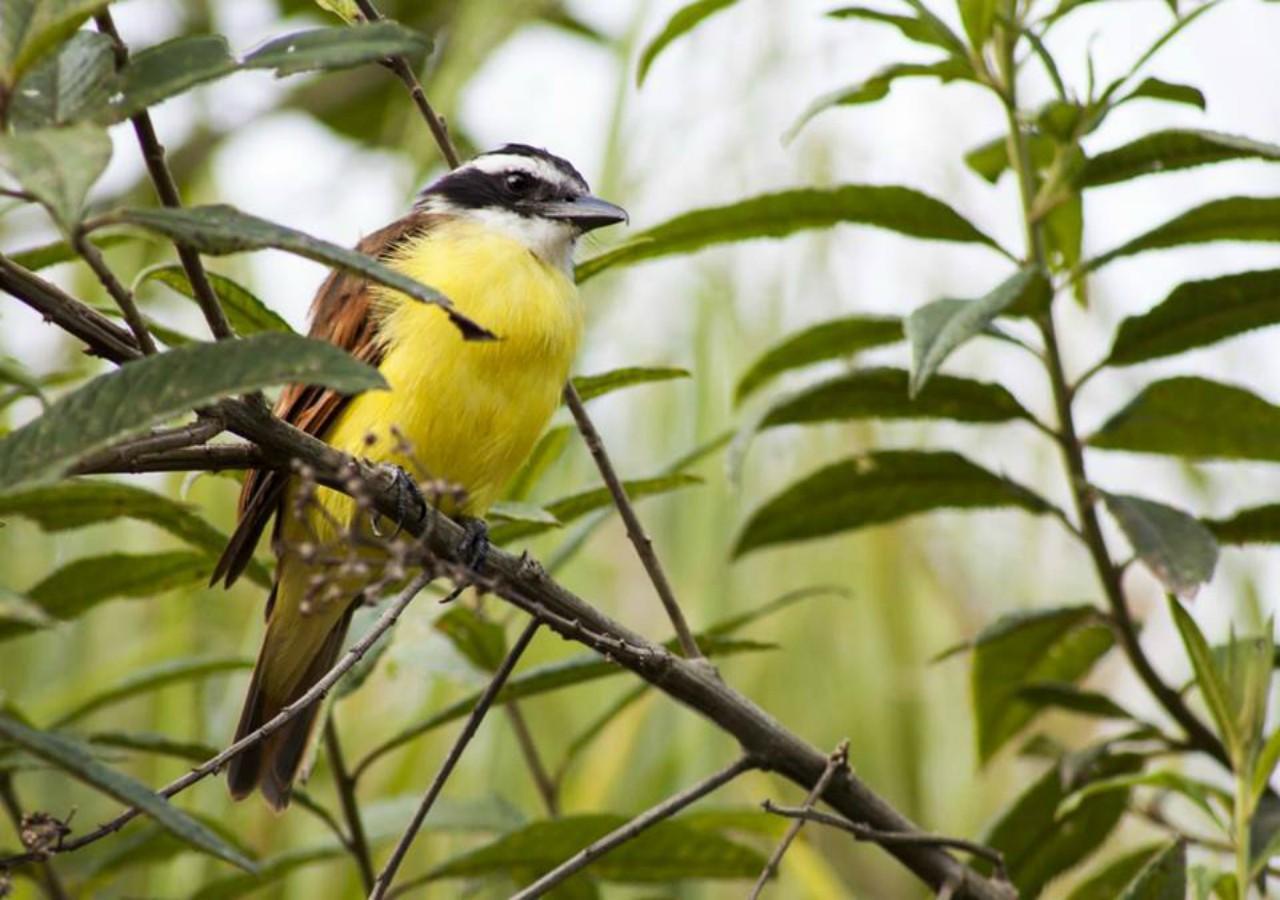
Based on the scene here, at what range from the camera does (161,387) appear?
3.58ft

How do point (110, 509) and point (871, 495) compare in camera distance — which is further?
point (871, 495)

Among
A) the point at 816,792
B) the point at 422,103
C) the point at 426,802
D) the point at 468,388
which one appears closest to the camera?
the point at 426,802

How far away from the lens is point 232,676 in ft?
9.83

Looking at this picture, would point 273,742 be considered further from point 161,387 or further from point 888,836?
point 161,387

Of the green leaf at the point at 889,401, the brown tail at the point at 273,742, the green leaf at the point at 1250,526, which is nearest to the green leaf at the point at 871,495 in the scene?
the green leaf at the point at 889,401

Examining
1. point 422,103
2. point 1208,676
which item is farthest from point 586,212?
point 1208,676

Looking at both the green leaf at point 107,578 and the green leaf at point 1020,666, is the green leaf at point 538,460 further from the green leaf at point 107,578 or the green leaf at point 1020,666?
the green leaf at point 1020,666

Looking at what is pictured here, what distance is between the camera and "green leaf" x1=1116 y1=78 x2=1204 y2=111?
1.95 meters

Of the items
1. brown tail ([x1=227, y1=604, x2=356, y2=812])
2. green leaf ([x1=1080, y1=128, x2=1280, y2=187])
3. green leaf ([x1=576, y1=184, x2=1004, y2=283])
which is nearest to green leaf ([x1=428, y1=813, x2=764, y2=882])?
brown tail ([x1=227, y1=604, x2=356, y2=812])

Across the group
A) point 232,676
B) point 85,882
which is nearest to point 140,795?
point 85,882

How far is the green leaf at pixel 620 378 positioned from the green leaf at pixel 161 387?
3.23 feet

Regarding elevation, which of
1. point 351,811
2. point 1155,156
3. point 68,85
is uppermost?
point 1155,156

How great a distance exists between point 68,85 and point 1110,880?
5.24 ft

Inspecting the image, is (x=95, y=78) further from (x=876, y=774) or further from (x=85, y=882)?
(x=876, y=774)
